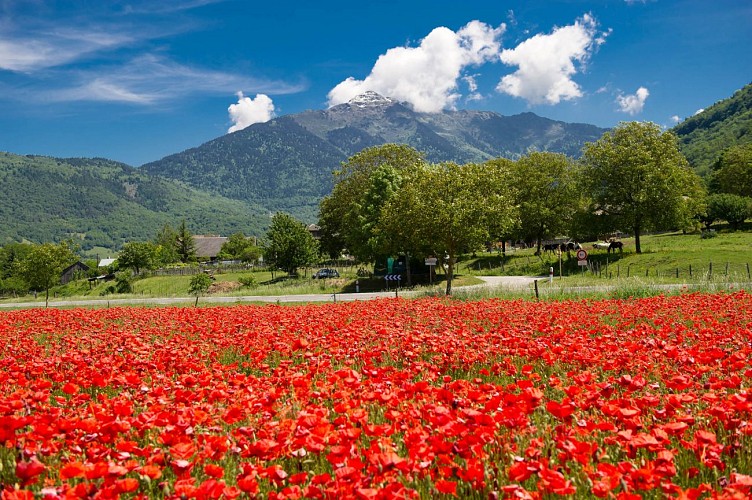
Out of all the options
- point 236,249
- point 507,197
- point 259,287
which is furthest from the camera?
point 236,249

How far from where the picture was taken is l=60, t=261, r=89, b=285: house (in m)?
128

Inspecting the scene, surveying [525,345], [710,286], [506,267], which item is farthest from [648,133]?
[525,345]

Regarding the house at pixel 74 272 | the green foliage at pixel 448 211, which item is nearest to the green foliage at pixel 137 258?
the house at pixel 74 272

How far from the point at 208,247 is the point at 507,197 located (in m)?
128

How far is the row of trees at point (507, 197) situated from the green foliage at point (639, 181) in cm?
→ 9

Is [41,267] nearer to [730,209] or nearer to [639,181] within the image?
[639,181]

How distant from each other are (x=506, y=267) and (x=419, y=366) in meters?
51.7

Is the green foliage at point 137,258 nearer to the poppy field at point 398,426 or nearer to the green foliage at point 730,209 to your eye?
the green foliage at point 730,209

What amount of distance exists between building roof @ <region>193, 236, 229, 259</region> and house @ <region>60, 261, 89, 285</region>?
95.8 feet

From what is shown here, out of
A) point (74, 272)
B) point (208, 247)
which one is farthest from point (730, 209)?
point (74, 272)

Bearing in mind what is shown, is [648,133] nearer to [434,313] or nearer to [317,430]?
[434,313]

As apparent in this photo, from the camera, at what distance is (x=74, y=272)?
131500 mm

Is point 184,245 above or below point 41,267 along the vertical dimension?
above

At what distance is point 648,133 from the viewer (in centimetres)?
5209
